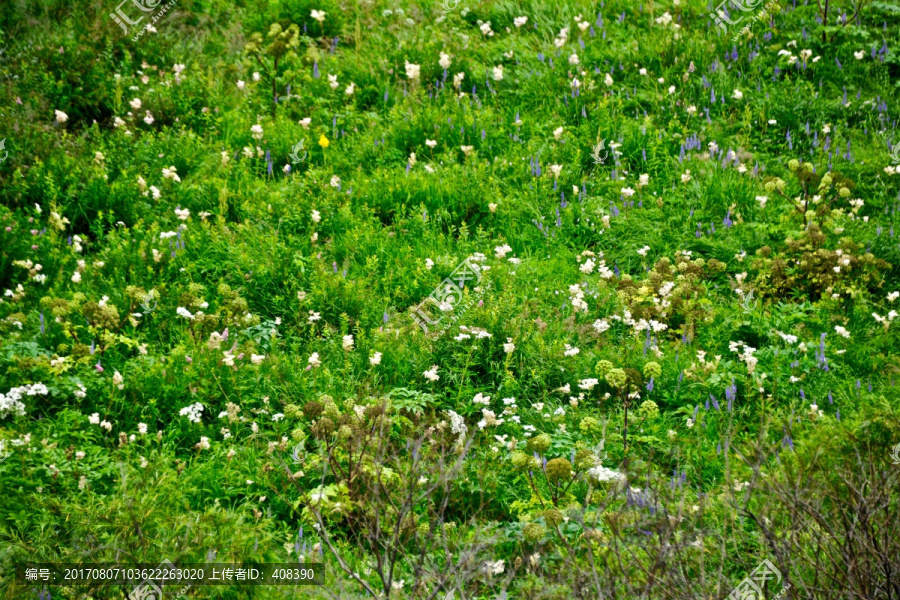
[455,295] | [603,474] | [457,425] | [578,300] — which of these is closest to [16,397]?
[457,425]

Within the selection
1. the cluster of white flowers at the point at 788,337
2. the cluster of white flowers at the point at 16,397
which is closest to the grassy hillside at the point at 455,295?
the cluster of white flowers at the point at 788,337

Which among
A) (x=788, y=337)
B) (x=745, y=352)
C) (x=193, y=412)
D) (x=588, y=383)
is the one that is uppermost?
(x=788, y=337)

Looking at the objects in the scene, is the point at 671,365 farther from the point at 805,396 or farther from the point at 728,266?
the point at 728,266

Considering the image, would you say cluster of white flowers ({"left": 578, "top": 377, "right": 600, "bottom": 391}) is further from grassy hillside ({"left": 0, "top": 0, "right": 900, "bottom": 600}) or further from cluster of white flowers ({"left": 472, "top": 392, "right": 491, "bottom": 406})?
cluster of white flowers ({"left": 472, "top": 392, "right": 491, "bottom": 406})

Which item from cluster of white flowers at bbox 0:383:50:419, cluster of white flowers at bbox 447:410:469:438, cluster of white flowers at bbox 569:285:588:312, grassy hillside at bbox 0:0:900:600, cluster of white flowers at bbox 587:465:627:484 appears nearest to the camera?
grassy hillside at bbox 0:0:900:600

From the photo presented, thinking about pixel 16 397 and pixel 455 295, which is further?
pixel 455 295

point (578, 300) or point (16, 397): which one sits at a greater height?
point (578, 300)

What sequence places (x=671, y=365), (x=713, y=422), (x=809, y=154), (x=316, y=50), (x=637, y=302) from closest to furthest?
(x=713, y=422)
(x=671, y=365)
(x=637, y=302)
(x=809, y=154)
(x=316, y=50)

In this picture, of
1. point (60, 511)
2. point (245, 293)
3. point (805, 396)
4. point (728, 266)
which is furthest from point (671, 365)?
point (60, 511)

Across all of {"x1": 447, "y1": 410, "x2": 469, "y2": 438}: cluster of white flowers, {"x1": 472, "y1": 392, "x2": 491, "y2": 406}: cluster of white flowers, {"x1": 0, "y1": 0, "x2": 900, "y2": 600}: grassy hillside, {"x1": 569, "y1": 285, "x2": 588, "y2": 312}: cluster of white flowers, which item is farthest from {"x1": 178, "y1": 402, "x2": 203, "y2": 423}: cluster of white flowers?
{"x1": 569, "y1": 285, "x2": 588, "y2": 312}: cluster of white flowers

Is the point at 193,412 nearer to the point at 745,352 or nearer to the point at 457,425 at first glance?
the point at 457,425

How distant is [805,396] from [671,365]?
2.80 ft

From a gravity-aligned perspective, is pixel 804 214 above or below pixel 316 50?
below

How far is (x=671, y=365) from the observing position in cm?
522
